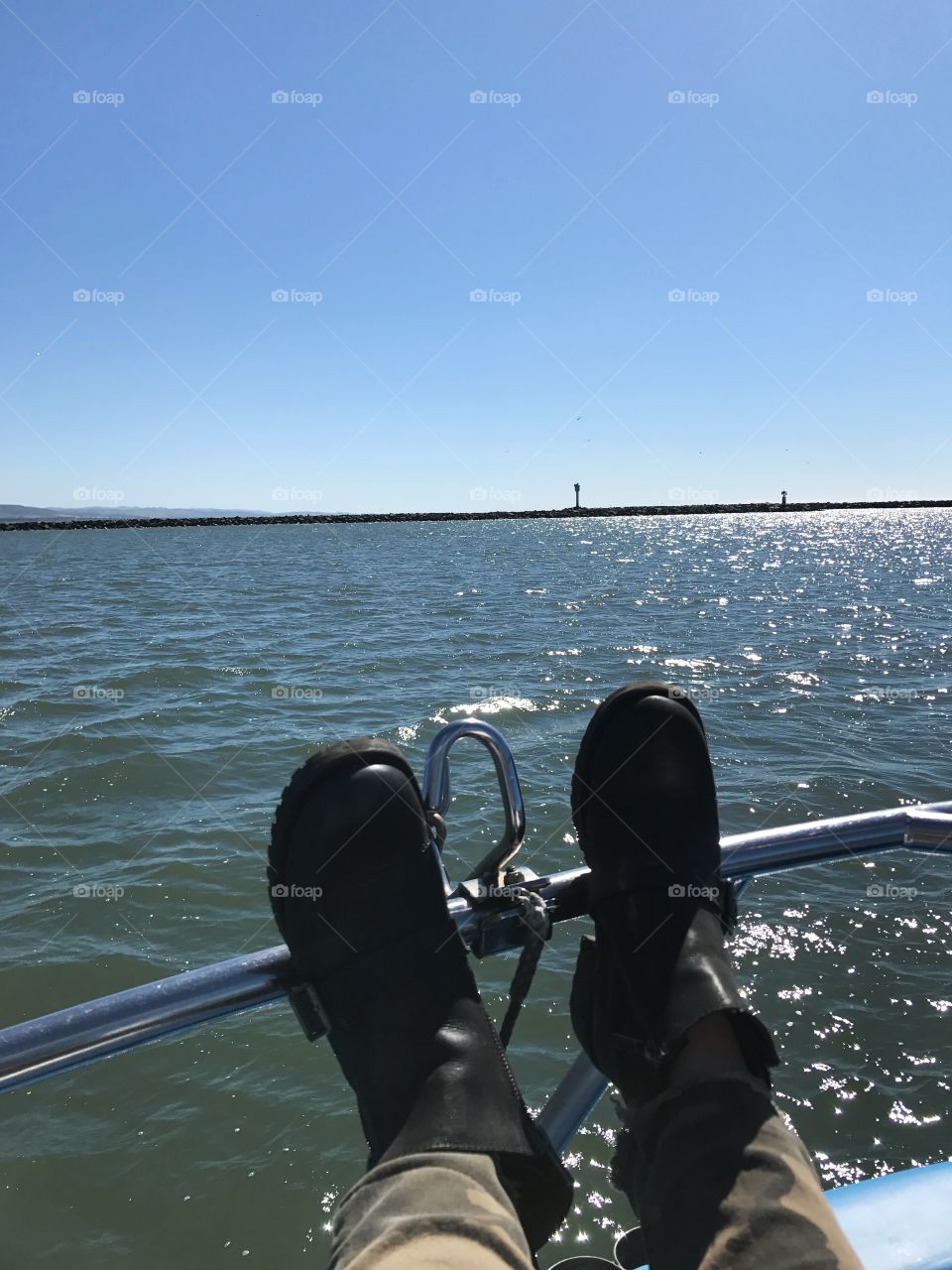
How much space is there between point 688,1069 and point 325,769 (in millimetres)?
687

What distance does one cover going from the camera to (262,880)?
4.39 metres

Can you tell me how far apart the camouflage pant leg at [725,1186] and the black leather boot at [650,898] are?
6 cm

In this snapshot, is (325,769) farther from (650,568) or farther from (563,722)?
(650,568)

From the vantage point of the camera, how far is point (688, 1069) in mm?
1136
